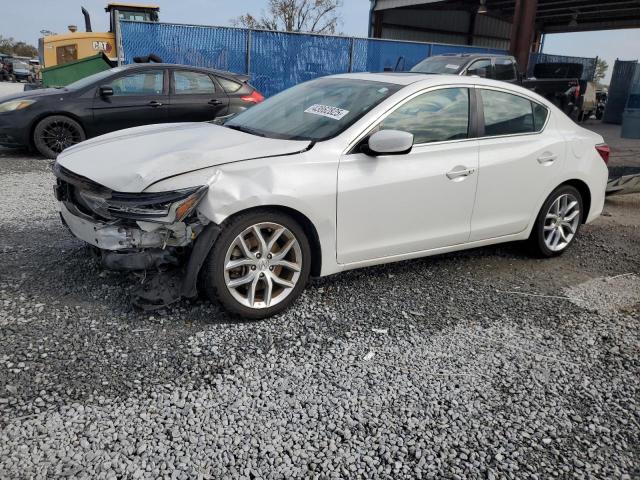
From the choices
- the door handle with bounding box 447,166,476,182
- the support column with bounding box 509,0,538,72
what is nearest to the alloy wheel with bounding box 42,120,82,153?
the door handle with bounding box 447,166,476,182

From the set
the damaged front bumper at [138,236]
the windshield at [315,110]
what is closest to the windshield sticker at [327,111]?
the windshield at [315,110]

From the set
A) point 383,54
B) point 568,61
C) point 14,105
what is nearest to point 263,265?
point 14,105

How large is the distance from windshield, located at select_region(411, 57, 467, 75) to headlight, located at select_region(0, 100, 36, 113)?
7463 millimetres

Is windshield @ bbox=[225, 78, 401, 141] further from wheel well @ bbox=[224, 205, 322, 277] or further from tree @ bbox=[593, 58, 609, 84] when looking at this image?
tree @ bbox=[593, 58, 609, 84]

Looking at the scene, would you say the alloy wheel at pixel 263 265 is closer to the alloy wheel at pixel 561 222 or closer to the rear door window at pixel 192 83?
the alloy wheel at pixel 561 222

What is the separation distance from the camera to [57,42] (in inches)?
527

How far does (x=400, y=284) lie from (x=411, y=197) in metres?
0.72

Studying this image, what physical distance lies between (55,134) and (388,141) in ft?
21.3

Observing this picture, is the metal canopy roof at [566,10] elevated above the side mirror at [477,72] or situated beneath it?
elevated above

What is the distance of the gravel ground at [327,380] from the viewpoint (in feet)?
7.41

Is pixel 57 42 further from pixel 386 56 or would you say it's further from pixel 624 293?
pixel 624 293

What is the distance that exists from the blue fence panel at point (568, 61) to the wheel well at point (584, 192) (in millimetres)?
20299

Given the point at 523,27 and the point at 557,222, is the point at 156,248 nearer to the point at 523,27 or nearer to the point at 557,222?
the point at 557,222

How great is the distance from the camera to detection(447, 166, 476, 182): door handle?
12.8ft
